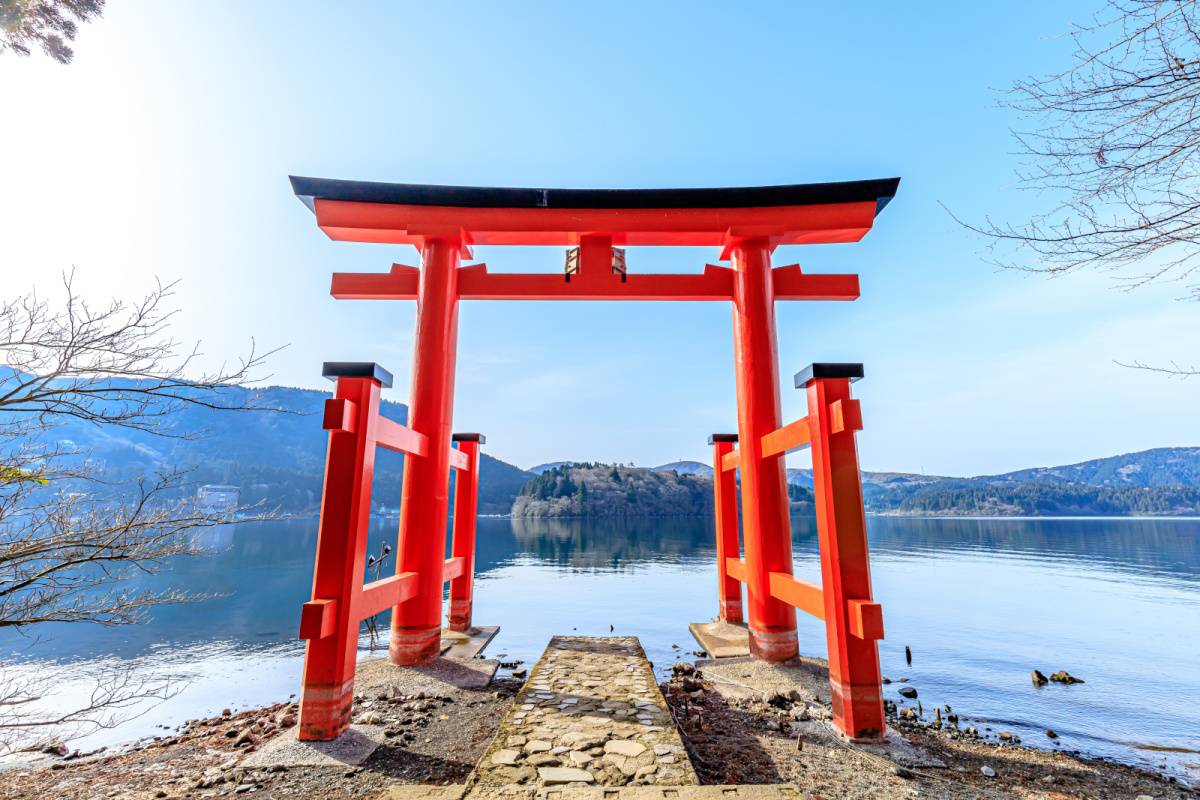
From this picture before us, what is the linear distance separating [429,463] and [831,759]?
5959 mm

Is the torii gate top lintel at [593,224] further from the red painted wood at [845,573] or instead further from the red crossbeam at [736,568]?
the red crossbeam at [736,568]

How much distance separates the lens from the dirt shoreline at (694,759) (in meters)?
4.17

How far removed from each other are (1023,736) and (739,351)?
782 cm

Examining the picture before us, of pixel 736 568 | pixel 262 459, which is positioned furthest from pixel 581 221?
pixel 262 459

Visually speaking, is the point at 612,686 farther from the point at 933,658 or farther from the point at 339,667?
the point at 933,658

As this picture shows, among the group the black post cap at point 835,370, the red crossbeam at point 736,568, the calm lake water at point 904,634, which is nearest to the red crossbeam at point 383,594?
the calm lake water at point 904,634

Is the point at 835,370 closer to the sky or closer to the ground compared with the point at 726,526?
closer to the sky

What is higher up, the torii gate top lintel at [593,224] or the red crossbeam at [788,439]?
the torii gate top lintel at [593,224]

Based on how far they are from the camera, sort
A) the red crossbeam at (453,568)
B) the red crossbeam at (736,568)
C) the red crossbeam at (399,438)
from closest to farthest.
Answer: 1. the red crossbeam at (399,438)
2. the red crossbeam at (736,568)
3. the red crossbeam at (453,568)

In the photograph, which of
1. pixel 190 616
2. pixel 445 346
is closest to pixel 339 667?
pixel 445 346

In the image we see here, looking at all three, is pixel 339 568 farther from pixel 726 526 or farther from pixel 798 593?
pixel 726 526

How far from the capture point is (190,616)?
19609 mm

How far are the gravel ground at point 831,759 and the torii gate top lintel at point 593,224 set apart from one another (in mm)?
5879

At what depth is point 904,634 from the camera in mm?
16438
